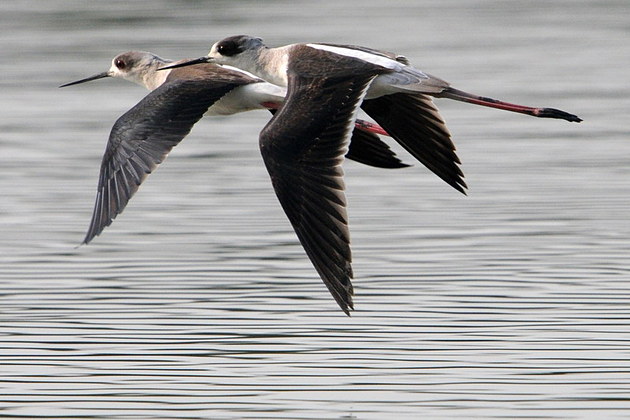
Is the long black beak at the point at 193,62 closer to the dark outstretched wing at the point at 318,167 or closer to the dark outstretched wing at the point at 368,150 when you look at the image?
the dark outstretched wing at the point at 368,150

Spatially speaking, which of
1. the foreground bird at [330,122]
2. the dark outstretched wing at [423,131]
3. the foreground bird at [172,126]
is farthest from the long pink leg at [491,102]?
the foreground bird at [172,126]

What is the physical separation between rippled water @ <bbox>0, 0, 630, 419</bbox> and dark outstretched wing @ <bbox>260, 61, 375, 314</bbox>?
468 millimetres

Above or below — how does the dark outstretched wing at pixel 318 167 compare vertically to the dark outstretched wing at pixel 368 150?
above

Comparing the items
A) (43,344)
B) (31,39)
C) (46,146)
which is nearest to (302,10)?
(31,39)

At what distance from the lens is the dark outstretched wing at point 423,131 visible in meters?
10.4

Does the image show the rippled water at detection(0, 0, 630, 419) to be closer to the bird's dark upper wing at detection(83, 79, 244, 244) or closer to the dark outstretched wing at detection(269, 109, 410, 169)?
the bird's dark upper wing at detection(83, 79, 244, 244)

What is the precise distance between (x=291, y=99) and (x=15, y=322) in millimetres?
1824

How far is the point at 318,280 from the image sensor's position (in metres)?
10.7

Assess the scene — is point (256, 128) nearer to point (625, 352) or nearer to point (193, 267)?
point (193, 267)

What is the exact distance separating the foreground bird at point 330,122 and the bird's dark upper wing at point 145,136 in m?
0.23

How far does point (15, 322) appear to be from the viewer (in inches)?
384

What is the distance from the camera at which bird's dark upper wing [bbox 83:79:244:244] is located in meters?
10.6

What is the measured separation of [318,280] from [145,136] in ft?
4.20

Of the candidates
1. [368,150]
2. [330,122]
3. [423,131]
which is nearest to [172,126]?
[368,150]
